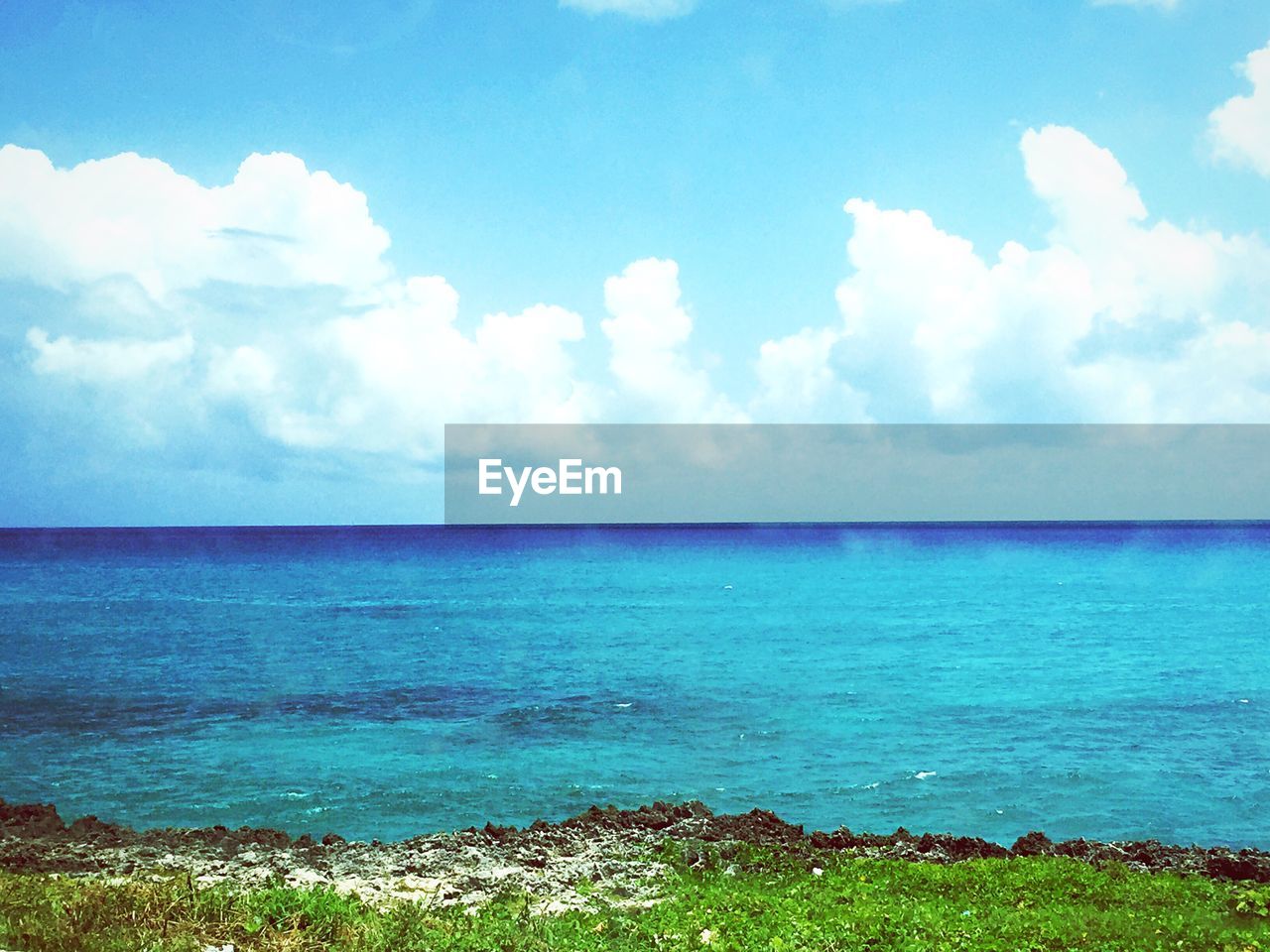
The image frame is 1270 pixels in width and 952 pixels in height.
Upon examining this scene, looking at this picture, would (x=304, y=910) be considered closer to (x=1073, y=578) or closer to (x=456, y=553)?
(x=1073, y=578)

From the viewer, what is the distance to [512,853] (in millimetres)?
17672

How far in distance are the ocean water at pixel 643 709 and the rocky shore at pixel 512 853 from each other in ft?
6.70

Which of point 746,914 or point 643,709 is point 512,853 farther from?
point 643,709

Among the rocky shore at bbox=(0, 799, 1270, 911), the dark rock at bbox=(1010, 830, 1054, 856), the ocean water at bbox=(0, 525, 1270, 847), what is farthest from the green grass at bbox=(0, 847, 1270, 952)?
the ocean water at bbox=(0, 525, 1270, 847)

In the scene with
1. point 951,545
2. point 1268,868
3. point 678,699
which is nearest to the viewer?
point 1268,868

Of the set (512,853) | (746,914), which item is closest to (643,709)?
(512,853)

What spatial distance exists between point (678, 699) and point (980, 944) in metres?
22.6

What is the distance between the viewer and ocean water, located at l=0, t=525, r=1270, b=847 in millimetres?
22781

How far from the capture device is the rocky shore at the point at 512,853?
634 inches

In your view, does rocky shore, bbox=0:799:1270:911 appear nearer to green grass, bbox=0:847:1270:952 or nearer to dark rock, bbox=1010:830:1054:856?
dark rock, bbox=1010:830:1054:856

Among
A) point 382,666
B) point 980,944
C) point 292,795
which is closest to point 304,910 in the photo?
point 980,944

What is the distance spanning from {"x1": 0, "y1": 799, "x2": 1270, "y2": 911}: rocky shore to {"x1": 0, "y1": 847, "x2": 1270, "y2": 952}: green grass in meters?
0.76

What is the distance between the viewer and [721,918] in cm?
1355

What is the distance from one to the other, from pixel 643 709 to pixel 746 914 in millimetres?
19594
